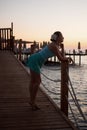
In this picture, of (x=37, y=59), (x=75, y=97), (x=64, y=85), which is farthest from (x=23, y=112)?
(x=75, y=97)

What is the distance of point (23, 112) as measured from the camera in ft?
24.9

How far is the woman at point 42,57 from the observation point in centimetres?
716

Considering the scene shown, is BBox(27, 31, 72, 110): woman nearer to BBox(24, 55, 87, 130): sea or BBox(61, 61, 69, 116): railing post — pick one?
BBox(61, 61, 69, 116): railing post

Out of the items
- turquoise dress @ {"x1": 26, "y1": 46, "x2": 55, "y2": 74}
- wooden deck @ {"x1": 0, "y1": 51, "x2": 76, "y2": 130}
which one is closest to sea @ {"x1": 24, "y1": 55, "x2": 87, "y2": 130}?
wooden deck @ {"x1": 0, "y1": 51, "x2": 76, "y2": 130}

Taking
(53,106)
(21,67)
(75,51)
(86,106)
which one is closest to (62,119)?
(53,106)

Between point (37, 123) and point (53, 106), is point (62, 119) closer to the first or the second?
point (37, 123)

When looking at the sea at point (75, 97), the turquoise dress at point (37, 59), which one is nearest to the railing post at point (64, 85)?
the sea at point (75, 97)

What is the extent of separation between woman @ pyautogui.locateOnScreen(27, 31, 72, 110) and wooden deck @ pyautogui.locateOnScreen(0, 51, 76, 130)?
0.37 m

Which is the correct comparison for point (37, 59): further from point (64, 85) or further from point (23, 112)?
point (23, 112)

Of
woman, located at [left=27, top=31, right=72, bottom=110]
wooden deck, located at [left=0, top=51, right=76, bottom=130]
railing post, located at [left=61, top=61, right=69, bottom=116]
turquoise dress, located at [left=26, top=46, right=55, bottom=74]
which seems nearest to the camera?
wooden deck, located at [left=0, top=51, right=76, bottom=130]

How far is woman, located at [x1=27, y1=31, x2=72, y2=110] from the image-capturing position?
23.5 feet

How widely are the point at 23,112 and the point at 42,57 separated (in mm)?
1193

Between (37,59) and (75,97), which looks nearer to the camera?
(75,97)

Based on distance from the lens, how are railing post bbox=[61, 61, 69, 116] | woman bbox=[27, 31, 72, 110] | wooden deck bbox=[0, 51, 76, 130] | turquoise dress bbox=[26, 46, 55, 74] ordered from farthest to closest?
railing post bbox=[61, 61, 69, 116], turquoise dress bbox=[26, 46, 55, 74], woman bbox=[27, 31, 72, 110], wooden deck bbox=[0, 51, 76, 130]
